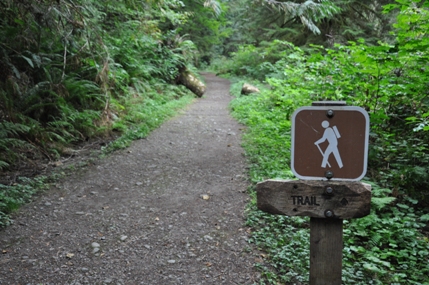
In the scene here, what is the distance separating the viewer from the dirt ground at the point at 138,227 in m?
3.39

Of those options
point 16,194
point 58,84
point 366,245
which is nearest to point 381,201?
point 366,245

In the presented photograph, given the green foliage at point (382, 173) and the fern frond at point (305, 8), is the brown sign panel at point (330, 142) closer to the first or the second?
the green foliage at point (382, 173)

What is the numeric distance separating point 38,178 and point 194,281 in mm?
3646

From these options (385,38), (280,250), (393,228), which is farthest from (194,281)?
(385,38)

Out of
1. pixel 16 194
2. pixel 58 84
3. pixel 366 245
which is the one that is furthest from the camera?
pixel 58 84

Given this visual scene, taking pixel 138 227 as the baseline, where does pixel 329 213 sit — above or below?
above

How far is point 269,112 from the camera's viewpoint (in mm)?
11094

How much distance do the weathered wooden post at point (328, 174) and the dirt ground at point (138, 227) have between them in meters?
1.42

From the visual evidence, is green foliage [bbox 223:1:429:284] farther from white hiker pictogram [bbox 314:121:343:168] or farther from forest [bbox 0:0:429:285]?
white hiker pictogram [bbox 314:121:343:168]

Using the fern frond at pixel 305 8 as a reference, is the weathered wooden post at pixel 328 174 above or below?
below

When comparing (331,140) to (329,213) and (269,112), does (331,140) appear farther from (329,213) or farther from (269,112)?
(269,112)

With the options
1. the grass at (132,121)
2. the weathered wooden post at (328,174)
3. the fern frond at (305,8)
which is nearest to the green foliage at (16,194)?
the grass at (132,121)

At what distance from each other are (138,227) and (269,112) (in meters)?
7.63

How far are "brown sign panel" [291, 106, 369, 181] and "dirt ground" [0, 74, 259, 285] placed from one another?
68.0 inches
